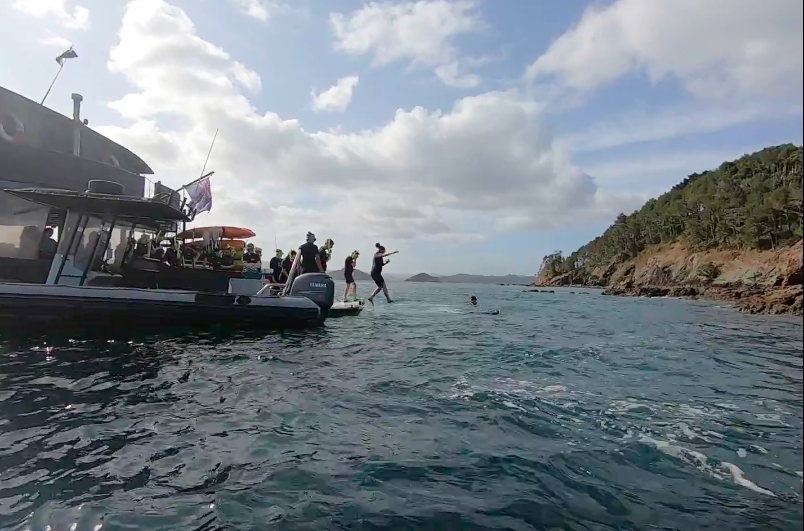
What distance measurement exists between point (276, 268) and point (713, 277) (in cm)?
6340

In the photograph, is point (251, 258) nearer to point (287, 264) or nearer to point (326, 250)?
point (287, 264)

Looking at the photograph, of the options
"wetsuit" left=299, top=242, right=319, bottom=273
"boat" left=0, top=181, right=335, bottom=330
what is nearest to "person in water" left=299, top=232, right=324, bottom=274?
"wetsuit" left=299, top=242, right=319, bottom=273

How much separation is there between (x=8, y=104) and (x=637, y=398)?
24.8m

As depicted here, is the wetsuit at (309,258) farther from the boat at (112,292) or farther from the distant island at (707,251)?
the distant island at (707,251)

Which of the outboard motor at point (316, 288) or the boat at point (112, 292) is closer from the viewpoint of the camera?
the boat at point (112, 292)

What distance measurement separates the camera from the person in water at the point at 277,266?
21.2 m

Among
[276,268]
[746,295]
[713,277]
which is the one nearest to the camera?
[276,268]

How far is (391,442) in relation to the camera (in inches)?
204

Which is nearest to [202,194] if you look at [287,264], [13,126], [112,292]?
[287,264]

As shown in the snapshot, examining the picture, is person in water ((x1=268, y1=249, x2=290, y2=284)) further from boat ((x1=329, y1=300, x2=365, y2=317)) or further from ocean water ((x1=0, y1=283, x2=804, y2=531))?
ocean water ((x1=0, y1=283, x2=804, y2=531))

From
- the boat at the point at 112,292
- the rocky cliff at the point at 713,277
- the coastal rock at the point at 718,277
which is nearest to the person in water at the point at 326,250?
the boat at the point at 112,292

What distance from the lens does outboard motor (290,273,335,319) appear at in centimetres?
1468

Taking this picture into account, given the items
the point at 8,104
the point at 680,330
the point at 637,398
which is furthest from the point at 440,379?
the point at 8,104

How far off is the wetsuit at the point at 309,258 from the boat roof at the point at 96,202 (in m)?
3.88
